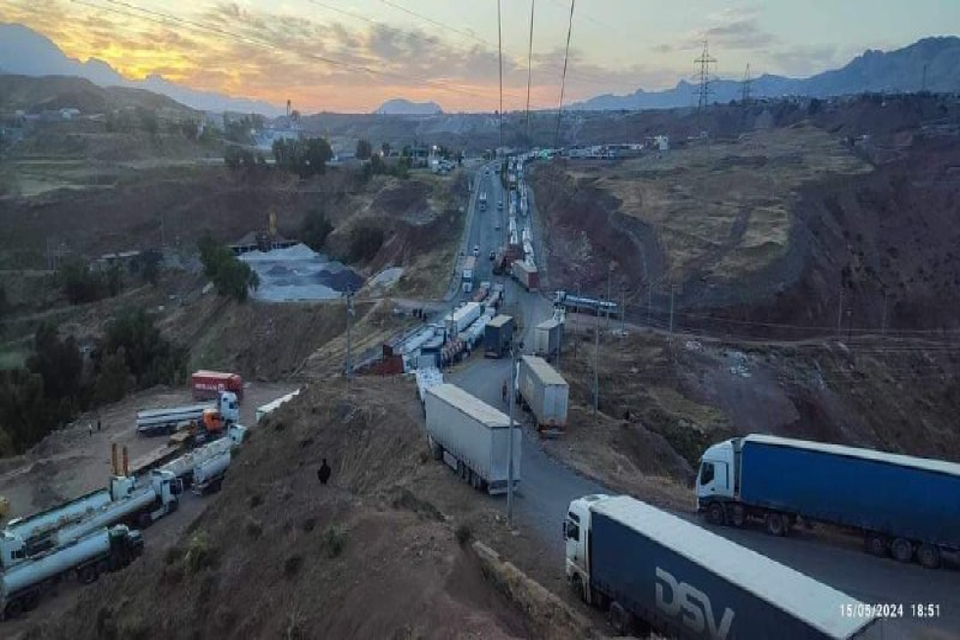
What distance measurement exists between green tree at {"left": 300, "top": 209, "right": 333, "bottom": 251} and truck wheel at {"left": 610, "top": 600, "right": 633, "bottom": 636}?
286 ft

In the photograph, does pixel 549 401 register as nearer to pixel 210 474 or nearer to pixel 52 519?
pixel 210 474

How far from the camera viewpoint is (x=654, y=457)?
120 ft

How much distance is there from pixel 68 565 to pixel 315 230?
7525cm

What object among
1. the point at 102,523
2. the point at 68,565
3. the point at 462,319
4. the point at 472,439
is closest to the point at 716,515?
the point at 472,439

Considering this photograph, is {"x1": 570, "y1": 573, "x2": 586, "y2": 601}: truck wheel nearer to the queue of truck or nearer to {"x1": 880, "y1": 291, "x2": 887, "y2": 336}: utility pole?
the queue of truck

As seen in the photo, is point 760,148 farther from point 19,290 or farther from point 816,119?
point 19,290

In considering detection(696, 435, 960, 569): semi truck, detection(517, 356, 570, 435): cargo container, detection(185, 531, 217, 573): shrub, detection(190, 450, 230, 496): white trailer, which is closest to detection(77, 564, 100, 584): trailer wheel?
detection(190, 450, 230, 496): white trailer

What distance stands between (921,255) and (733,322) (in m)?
36.3

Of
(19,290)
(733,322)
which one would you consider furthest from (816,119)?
(19,290)

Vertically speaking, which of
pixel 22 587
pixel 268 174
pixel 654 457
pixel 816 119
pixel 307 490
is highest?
pixel 816 119

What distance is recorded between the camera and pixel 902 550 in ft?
68.5

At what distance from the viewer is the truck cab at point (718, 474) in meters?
23.5

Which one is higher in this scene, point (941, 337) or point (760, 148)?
point (760, 148)

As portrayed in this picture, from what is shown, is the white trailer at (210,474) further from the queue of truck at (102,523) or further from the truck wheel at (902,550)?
the truck wheel at (902,550)
